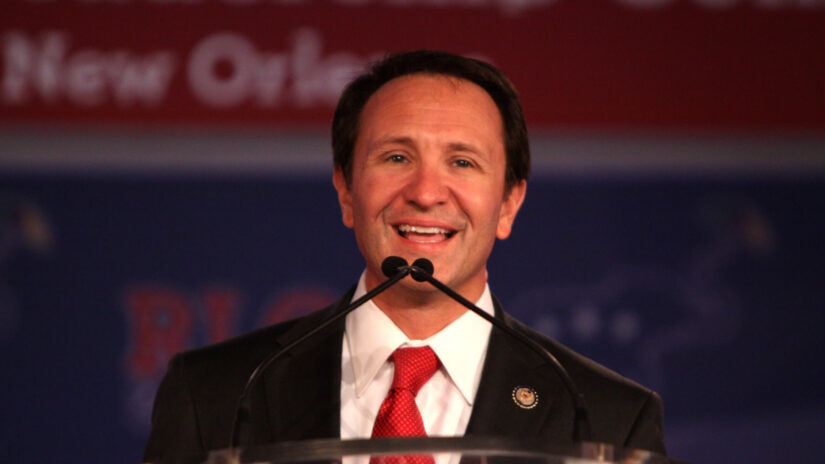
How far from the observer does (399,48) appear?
320cm

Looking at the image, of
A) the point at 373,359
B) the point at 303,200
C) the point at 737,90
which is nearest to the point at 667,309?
the point at 737,90

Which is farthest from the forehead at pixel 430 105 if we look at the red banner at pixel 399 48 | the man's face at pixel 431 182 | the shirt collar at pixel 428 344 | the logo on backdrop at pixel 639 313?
the logo on backdrop at pixel 639 313

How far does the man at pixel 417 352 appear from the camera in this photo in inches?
72.8

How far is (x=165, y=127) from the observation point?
3.23m

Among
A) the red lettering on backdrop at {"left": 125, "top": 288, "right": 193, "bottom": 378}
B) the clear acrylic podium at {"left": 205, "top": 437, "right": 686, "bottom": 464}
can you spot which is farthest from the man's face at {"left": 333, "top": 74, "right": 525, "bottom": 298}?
the red lettering on backdrop at {"left": 125, "top": 288, "right": 193, "bottom": 378}

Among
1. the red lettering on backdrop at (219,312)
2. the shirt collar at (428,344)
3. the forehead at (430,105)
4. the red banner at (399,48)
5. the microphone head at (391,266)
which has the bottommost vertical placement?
the shirt collar at (428,344)

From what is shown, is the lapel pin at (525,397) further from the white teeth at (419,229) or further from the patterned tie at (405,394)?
the white teeth at (419,229)

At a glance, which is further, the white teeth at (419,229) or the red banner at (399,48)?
the red banner at (399,48)

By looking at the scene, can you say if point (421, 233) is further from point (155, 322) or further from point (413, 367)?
point (155, 322)

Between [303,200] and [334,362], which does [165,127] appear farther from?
[334,362]

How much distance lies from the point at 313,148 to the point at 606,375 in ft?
4.97

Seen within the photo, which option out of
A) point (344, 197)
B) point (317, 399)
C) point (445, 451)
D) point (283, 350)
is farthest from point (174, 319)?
point (445, 451)

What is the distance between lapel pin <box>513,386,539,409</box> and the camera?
1864mm

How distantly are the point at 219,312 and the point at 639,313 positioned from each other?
1.23 metres
